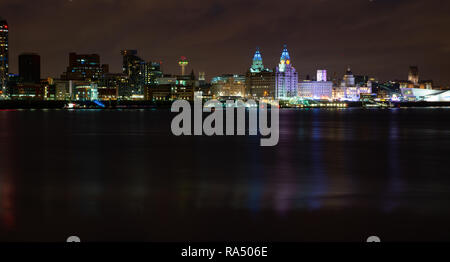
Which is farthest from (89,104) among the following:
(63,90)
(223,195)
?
(223,195)

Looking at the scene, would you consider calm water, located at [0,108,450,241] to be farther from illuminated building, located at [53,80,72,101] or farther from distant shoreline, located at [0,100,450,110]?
illuminated building, located at [53,80,72,101]

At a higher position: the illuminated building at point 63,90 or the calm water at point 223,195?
the illuminated building at point 63,90

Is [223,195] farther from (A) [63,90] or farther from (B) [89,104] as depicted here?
(A) [63,90]

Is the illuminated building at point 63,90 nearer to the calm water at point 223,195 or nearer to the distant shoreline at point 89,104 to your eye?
the distant shoreline at point 89,104

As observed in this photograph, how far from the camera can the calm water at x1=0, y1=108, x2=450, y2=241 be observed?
33.4 feet

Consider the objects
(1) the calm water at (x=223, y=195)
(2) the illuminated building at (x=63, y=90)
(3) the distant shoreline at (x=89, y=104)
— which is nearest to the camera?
(1) the calm water at (x=223, y=195)

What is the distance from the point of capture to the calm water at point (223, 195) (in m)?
10.2

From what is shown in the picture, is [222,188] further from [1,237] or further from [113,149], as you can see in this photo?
[113,149]

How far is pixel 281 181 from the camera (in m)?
16.5

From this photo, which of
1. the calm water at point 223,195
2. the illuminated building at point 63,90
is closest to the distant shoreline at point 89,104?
the illuminated building at point 63,90

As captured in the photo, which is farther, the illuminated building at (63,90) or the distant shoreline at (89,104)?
the illuminated building at (63,90)

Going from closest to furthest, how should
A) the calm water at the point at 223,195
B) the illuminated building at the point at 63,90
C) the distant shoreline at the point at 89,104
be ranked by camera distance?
the calm water at the point at 223,195, the distant shoreline at the point at 89,104, the illuminated building at the point at 63,90
